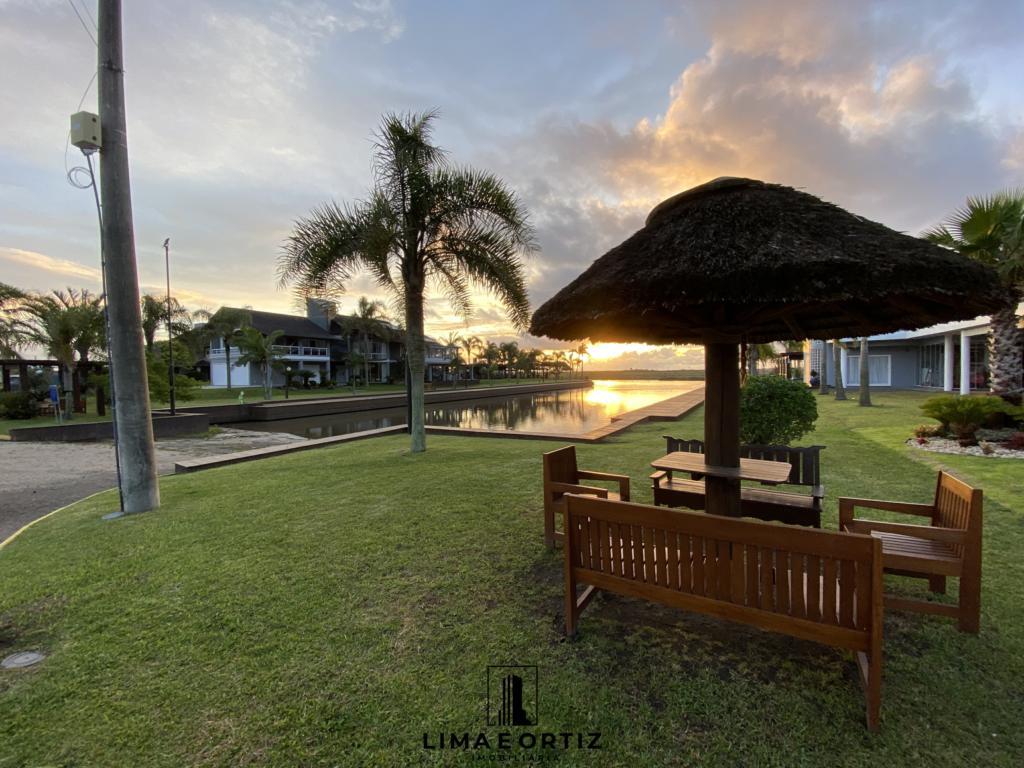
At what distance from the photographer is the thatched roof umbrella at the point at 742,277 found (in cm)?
229

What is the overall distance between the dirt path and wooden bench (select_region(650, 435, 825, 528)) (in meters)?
7.34

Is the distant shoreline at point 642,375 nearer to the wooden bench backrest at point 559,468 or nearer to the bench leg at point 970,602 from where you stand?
the wooden bench backrest at point 559,468

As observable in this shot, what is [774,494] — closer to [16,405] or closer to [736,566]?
[736,566]

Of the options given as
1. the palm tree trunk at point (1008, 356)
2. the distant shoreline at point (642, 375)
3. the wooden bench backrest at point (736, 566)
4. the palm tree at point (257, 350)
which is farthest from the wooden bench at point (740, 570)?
the distant shoreline at point (642, 375)

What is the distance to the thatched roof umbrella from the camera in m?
2.29

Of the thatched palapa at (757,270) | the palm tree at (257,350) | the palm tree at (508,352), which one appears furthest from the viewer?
the palm tree at (508,352)

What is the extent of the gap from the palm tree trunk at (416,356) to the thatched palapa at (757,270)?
559 centimetres

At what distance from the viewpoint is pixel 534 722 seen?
1986 millimetres

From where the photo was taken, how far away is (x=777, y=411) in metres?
7.36

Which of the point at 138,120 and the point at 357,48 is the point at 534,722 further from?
the point at 357,48

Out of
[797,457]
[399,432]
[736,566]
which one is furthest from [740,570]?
[399,432]

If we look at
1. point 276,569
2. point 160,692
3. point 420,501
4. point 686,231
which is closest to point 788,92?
point 686,231

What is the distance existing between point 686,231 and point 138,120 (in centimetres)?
700

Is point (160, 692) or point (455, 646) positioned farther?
point (455, 646)
